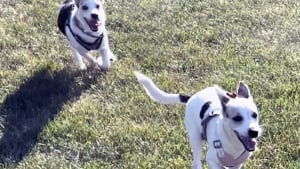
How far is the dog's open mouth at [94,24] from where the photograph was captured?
5816 mm

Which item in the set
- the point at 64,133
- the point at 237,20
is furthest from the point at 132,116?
the point at 237,20

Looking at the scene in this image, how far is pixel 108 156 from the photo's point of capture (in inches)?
188

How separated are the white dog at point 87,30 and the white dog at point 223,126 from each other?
180 centimetres

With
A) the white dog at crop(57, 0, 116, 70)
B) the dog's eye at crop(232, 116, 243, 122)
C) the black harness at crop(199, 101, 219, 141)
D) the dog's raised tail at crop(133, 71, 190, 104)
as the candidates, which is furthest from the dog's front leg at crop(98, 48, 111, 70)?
the dog's eye at crop(232, 116, 243, 122)

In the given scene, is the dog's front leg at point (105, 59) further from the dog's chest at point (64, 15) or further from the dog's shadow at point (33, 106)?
the dog's chest at point (64, 15)

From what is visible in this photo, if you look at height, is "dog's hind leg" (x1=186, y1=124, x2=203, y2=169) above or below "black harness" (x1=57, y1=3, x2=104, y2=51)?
above

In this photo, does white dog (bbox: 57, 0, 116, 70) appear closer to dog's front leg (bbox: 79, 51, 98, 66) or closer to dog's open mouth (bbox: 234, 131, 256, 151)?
dog's front leg (bbox: 79, 51, 98, 66)

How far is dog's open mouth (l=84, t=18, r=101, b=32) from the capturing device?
5816mm

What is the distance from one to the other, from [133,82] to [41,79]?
2.65 feet

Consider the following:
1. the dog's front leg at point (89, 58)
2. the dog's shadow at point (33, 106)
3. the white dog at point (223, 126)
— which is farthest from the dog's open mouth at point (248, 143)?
the dog's front leg at point (89, 58)

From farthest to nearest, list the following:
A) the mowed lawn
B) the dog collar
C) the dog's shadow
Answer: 1. the dog's shadow
2. the mowed lawn
3. the dog collar

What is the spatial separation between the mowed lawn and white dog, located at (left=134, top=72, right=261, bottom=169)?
47 centimetres

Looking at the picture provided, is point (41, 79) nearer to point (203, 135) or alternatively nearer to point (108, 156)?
point (108, 156)

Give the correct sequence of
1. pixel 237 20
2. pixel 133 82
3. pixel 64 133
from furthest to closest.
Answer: pixel 237 20 < pixel 133 82 < pixel 64 133
